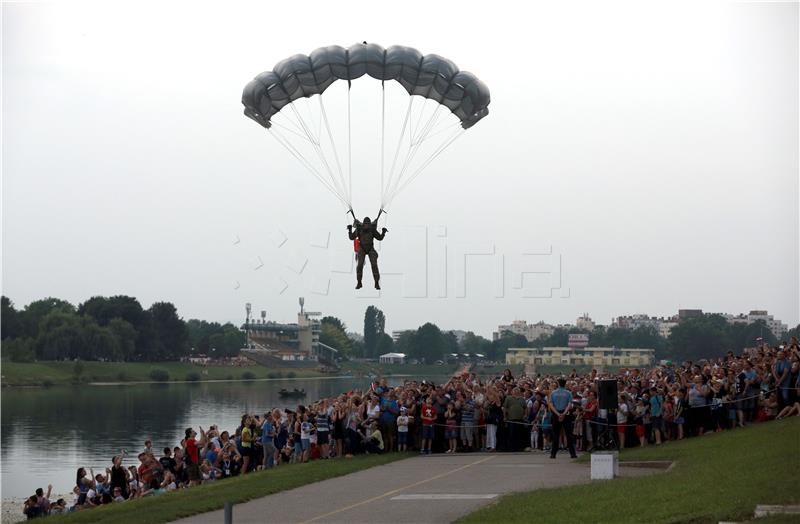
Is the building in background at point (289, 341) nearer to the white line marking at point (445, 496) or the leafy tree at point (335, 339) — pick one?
the leafy tree at point (335, 339)

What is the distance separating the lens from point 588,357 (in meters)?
122

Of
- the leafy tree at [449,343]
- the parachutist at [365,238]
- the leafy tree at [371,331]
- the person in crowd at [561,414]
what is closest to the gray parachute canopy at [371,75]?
the parachutist at [365,238]

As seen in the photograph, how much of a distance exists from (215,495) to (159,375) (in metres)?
103

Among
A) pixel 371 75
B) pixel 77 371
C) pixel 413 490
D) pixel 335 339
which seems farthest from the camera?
pixel 335 339

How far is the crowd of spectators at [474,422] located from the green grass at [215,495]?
4.33 ft

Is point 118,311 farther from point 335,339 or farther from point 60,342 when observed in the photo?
point 335,339

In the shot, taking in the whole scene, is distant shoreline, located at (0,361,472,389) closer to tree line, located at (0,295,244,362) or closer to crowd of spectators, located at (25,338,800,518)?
tree line, located at (0,295,244,362)

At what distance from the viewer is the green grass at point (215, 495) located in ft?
54.7

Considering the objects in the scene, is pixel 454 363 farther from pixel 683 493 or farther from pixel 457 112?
pixel 683 493

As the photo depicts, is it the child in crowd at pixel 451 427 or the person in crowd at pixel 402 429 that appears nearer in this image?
the child in crowd at pixel 451 427

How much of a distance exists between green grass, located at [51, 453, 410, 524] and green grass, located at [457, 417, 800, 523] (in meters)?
4.51

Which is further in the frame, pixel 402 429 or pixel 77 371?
pixel 77 371

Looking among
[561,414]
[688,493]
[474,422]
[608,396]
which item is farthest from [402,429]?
[688,493]

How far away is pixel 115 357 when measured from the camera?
11475 cm
